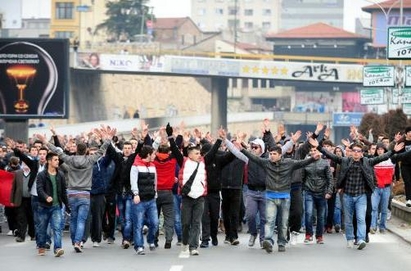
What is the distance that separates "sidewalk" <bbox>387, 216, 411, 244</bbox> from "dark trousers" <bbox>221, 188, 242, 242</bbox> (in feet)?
9.53

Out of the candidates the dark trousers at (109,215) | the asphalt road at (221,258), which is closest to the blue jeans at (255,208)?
the asphalt road at (221,258)

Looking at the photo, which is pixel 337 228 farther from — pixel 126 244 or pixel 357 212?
pixel 126 244

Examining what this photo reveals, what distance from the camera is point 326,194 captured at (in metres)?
22.9

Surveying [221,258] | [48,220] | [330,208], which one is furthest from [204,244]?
[330,208]

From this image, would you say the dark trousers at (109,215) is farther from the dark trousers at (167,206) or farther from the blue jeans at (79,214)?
the blue jeans at (79,214)

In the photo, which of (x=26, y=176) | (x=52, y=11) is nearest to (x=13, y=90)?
(x=26, y=176)

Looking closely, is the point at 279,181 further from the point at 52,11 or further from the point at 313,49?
the point at 313,49

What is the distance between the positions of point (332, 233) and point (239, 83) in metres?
124

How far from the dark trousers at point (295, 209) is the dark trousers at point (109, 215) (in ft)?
9.49

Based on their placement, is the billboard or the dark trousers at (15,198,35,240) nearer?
the dark trousers at (15,198,35,240)

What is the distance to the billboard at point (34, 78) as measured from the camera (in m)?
35.9

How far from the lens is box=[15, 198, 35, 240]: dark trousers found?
2361 cm

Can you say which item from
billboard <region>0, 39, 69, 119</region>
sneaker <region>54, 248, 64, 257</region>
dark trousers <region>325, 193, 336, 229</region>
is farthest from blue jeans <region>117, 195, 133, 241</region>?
billboard <region>0, 39, 69, 119</region>

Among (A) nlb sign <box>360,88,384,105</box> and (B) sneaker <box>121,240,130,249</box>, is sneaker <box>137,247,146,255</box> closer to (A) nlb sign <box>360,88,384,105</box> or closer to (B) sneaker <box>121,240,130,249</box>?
(B) sneaker <box>121,240,130,249</box>
